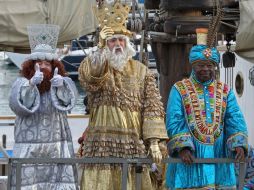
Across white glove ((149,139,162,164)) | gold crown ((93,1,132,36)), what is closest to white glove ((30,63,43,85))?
gold crown ((93,1,132,36))

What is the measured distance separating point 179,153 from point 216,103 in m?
0.51

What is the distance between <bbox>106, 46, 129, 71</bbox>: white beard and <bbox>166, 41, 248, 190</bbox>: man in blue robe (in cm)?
46

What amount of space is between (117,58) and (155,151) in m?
0.78

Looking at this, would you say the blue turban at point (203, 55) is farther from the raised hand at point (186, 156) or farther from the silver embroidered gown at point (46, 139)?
the silver embroidered gown at point (46, 139)

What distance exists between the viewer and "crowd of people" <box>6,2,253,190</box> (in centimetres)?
699

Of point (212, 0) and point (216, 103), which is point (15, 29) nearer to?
point (216, 103)

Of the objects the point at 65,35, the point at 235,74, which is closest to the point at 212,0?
the point at 65,35

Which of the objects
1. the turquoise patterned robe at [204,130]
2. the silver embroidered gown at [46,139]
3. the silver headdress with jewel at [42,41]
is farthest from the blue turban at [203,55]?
the silver headdress with jewel at [42,41]

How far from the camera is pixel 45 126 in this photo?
7195 millimetres

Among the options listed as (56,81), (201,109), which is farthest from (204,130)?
(56,81)

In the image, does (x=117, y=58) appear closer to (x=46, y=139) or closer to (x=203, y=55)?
(x=203, y=55)

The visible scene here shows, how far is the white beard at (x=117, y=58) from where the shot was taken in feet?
23.2

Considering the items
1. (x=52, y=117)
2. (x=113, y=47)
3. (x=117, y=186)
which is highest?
(x=113, y=47)

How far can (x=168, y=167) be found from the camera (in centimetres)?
721
